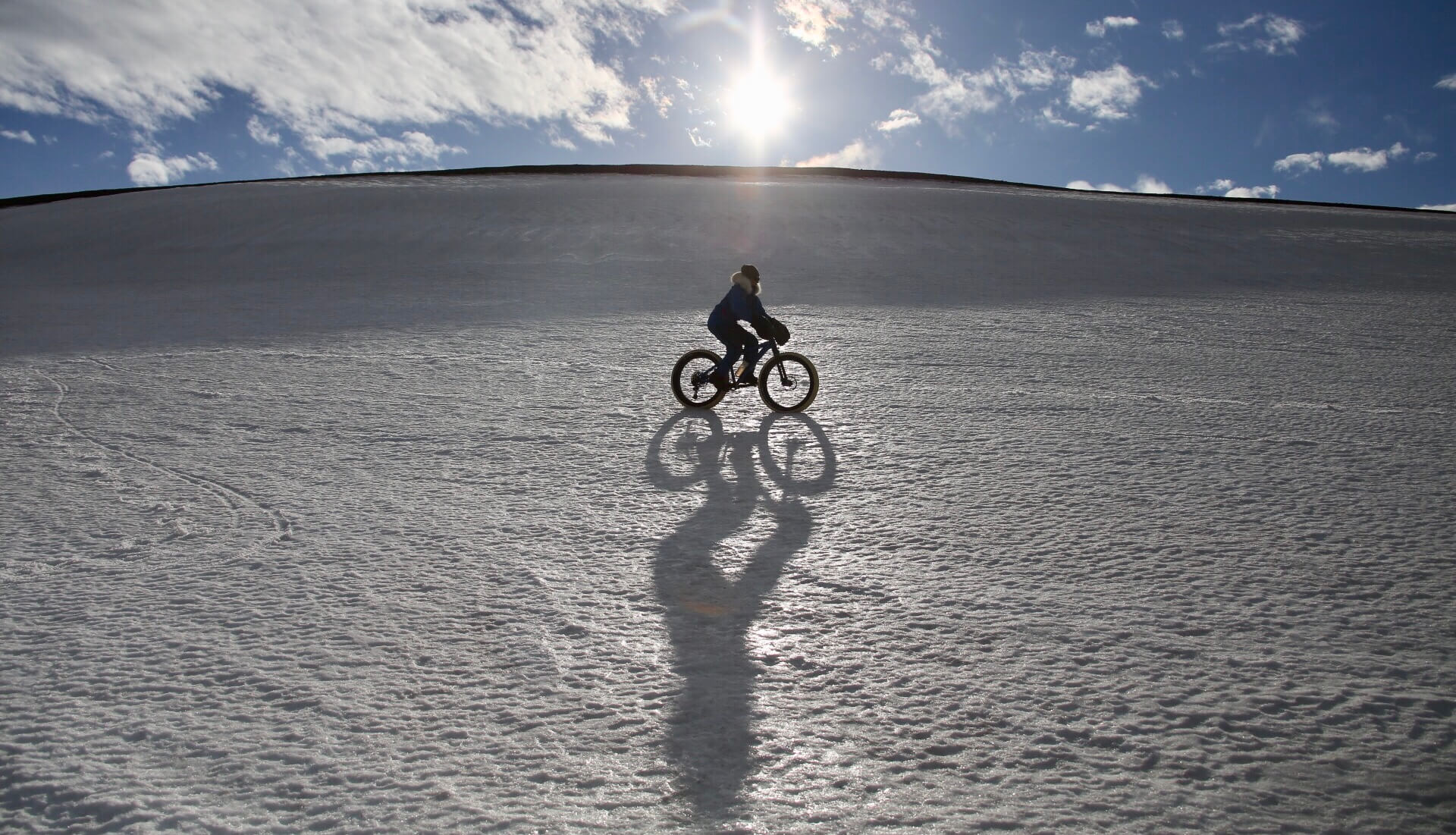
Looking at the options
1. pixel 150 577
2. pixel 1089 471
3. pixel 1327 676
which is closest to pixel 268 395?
pixel 150 577

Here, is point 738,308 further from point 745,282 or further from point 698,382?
point 698,382

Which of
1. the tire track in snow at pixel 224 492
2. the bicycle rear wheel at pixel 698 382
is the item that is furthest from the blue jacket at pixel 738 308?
the tire track in snow at pixel 224 492

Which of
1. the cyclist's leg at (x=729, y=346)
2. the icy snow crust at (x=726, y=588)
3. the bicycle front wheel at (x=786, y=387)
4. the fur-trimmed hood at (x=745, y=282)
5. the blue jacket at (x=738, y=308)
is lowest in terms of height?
the icy snow crust at (x=726, y=588)

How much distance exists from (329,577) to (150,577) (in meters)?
0.75

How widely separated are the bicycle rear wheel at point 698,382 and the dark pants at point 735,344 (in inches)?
5.6

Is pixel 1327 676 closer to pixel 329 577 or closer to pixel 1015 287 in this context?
pixel 329 577

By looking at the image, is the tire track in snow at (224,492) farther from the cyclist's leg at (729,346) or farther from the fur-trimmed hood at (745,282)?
the fur-trimmed hood at (745,282)

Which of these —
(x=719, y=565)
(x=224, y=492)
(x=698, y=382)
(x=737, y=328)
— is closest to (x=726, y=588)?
(x=719, y=565)

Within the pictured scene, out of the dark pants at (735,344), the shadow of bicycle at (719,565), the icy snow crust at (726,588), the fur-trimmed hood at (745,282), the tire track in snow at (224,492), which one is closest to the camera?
the icy snow crust at (726,588)

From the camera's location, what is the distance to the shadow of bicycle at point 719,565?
8.69ft

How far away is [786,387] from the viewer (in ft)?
24.2

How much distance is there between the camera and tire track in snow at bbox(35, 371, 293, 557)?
439cm

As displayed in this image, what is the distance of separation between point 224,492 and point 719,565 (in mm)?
2858

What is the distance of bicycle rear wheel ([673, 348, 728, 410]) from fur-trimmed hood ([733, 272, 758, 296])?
606 mm
